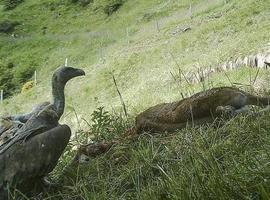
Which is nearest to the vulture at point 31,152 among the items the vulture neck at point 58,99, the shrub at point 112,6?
the vulture neck at point 58,99

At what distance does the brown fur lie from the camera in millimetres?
6676

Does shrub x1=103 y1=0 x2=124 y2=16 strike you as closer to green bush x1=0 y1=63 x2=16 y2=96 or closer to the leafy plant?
green bush x1=0 y1=63 x2=16 y2=96

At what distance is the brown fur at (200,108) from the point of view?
263 inches

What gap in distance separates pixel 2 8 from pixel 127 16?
77.7 ft

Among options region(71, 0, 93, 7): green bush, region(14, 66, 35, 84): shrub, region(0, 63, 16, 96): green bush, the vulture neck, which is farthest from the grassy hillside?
region(0, 63, 16, 96): green bush

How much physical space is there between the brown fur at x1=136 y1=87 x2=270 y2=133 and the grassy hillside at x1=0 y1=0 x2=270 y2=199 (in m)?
0.61

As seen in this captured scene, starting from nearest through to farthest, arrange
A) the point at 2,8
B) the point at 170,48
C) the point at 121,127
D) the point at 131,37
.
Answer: the point at 121,127
the point at 170,48
the point at 131,37
the point at 2,8

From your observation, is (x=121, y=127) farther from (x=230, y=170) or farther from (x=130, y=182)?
(x=230, y=170)

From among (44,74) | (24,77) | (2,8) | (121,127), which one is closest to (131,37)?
(44,74)

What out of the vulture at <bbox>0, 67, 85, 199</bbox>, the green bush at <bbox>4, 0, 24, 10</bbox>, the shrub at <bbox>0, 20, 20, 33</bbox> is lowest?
the shrub at <bbox>0, 20, 20, 33</bbox>

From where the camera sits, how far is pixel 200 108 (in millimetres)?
6770

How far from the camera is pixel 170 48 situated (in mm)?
29984

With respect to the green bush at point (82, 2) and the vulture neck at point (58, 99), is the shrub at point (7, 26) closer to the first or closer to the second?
the green bush at point (82, 2)

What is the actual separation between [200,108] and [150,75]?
17878 mm
